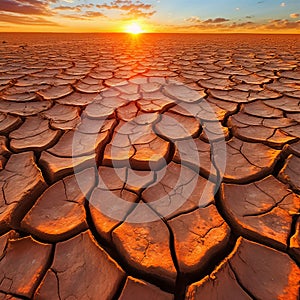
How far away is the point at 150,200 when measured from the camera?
959 millimetres

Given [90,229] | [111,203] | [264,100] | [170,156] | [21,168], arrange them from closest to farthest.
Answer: [90,229], [111,203], [21,168], [170,156], [264,100]

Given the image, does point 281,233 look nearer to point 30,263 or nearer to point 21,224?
point 30,263

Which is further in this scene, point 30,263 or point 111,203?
point 111,203

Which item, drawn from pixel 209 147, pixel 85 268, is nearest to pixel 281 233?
pixel 209 147

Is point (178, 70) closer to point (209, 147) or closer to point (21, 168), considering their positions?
point (209, 147)

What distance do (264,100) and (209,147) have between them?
1121mm

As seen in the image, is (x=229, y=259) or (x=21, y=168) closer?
(x=229, y=259)

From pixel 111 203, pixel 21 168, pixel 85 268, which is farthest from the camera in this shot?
pixel 21 168

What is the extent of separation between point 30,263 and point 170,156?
804mm

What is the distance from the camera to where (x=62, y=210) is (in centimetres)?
92

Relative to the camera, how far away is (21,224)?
859 millimetres

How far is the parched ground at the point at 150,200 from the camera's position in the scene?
27.0 inches

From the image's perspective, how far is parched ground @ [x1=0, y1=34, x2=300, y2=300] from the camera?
0.69 m

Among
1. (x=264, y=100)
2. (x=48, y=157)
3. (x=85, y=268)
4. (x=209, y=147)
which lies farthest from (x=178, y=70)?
(x=85, y=268)
